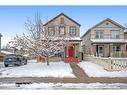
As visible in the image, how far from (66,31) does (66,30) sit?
33cm

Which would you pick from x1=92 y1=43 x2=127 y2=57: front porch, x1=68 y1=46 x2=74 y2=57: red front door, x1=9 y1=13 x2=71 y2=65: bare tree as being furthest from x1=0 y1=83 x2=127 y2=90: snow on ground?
x1=92 y1=43 x2=127 y2=57: front porch

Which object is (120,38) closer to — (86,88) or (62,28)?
(62,28)

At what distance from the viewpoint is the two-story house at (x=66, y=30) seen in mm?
22178

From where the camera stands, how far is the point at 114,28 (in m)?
28.0

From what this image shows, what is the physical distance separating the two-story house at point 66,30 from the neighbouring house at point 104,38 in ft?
4.29

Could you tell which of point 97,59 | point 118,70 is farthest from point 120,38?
point 118,70

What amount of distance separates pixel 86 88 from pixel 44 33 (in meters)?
10.6

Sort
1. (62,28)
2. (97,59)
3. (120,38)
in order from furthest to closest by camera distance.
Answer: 1. (120,38)
2. (62,28)
3. (97,59)

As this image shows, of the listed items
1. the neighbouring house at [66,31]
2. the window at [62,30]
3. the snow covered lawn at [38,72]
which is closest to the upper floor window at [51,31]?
the neighbouring house at [66,31]

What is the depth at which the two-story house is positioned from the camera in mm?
22178

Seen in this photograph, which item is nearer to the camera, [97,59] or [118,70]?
[118,70]

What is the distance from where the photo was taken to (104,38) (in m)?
29.3

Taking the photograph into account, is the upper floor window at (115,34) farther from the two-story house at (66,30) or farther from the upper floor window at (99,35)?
the two-story house at (66,30)

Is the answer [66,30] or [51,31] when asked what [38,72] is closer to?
[51,31]
